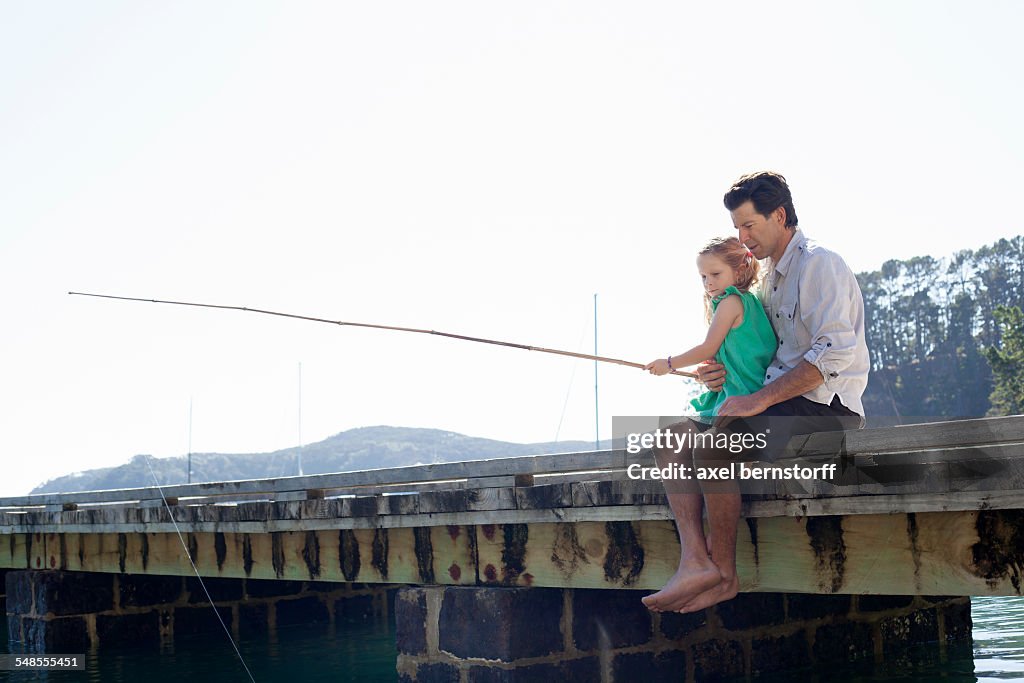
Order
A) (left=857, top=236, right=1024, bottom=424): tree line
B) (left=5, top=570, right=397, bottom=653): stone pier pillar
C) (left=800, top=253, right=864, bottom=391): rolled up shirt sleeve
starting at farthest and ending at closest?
(left=857, top=236, right=1024, bottom=424): tree line, (left=5, top=570, right=397, bottom=653): stone pier pillar, (left=800, top=253, right=864, bottom=391): rolled up shirt sleeve

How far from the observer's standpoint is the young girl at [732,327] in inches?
230

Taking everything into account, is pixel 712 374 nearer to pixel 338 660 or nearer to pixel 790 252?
pixel 790 252

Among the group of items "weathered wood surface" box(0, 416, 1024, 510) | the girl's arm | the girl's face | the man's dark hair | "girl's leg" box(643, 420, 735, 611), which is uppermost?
the man's dark hair

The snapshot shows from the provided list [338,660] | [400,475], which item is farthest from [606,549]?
[338,660]

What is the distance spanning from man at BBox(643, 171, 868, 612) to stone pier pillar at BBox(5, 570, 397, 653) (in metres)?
12.0

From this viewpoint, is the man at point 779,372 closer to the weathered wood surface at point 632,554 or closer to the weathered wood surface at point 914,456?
the weathered wood surface at point 914,456

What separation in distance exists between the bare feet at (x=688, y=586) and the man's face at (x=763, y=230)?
1.60 meters

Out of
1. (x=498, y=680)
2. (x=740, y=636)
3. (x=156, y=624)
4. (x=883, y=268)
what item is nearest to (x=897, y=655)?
(x=740, y=636)

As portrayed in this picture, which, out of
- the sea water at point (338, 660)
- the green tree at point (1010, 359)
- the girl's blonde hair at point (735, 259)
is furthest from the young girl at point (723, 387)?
the green tree at point (1010, 359)

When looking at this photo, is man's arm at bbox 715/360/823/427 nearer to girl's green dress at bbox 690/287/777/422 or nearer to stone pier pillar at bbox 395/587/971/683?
girl's green dress at bbox 690/287/777/422

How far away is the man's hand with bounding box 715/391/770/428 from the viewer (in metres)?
5.62

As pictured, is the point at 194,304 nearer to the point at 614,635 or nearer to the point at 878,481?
the point at 614,635

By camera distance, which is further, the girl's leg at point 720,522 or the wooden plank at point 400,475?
the wooden plank at point 400,475

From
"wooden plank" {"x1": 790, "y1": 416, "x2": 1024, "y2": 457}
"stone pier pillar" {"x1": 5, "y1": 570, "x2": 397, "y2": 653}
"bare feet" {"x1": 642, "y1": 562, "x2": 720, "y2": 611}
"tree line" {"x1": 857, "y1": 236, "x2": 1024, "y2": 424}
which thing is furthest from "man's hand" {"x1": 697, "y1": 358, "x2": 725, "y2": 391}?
"tree line" {"x1": 857, "y1": 236, "x2": 1024, "y2": 424}
